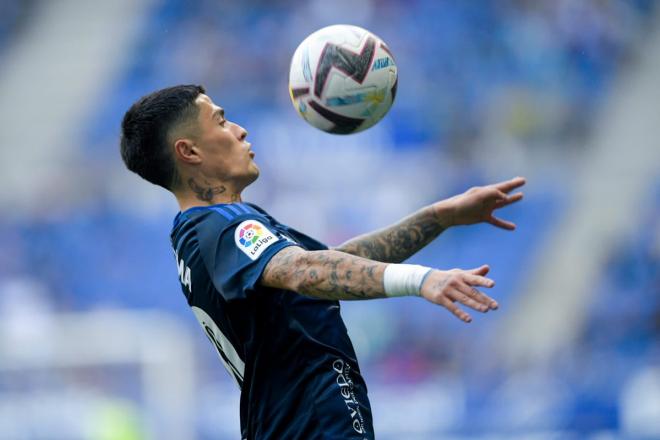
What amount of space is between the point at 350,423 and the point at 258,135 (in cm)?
939

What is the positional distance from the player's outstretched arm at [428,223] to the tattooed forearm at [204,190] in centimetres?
75

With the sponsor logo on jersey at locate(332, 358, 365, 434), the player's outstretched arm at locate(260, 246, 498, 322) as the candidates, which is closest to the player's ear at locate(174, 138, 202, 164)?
the player's outstretched arm at locate(260, 246, 498, 322)

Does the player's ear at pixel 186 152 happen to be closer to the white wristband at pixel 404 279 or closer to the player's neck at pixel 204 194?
the player's neck at pixel 204 194

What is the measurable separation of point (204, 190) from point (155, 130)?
33 centimetres

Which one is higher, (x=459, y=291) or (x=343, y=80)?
(x=343, y=80)

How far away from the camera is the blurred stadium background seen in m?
10.7

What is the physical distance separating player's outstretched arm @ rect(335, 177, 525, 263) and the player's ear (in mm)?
873

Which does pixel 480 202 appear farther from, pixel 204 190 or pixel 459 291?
pixel 459 291

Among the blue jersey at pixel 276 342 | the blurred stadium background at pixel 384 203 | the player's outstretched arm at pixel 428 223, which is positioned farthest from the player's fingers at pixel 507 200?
the blurred stadium background at pixel 384 203

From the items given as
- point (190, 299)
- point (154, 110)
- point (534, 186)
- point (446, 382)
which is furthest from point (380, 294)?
point (534, 186)

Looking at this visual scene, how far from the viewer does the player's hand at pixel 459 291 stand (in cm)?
313

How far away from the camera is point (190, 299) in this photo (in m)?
4.15

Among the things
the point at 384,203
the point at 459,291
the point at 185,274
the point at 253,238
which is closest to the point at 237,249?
the point at 253,238

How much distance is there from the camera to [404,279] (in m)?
3.34
